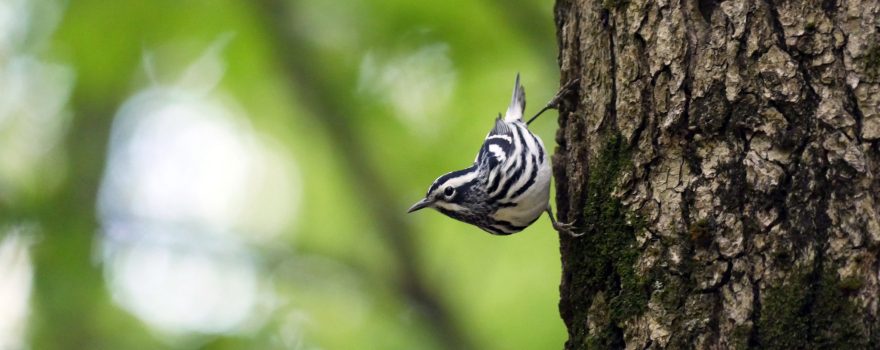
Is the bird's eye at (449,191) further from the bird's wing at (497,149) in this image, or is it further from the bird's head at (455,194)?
the bird's wing at (497,149)

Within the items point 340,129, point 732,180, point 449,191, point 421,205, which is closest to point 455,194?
point 449,191

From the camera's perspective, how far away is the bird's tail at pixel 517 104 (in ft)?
19.4

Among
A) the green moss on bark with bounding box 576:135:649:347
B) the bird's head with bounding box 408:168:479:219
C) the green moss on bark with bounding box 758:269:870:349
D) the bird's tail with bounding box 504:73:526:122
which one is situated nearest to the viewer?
the green moss on bark with bounding box 758:269:870:349

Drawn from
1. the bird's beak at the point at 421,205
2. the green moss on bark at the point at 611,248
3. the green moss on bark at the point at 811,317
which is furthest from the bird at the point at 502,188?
the green moss on bark at the point at 811,317

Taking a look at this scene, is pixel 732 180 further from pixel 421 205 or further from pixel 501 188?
pixel 421 205

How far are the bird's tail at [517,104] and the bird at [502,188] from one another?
1.66 feet

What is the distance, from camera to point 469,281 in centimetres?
683

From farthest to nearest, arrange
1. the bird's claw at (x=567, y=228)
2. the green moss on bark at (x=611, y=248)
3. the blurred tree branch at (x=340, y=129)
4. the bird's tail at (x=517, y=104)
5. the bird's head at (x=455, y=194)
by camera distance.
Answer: the blurred tree branch at (x=340, y=129)
the bird's tail at (x=517, y=104)
the bird's head at (x=455, y=194)
the bird's claw at (x=567, y=228)
the green moss on bark at (x=611, y=248)

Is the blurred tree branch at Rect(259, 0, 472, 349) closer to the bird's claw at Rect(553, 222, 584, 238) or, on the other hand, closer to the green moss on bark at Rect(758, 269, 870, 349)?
the bird's claw at Rect(553, 222, 584, 238)

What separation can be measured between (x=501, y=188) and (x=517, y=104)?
1.13 m

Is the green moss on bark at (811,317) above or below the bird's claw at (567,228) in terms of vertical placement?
below

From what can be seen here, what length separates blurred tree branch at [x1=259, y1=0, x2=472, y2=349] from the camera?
658 cm

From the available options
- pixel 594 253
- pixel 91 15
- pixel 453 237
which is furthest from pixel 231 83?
pixel 594 253

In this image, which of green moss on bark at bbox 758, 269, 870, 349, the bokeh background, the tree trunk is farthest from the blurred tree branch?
green moss on bark at bbox 758, 269, 870, 349
